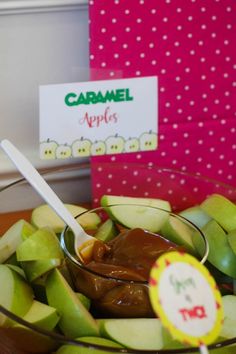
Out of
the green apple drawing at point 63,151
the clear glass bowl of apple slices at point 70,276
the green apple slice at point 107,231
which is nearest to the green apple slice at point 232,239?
the clear glass bowl of apple slices at point 70,276

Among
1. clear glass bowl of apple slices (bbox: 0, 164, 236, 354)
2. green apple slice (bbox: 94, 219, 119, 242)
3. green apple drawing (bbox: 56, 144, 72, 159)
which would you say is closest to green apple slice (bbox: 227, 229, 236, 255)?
clear glass bowl of apple slices (bbox: 0, 164, 236, 354)

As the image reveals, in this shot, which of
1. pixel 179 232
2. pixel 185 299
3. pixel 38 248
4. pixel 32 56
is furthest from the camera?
pixel 32 56

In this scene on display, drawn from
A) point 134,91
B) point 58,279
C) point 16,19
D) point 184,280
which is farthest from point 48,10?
point 184,280

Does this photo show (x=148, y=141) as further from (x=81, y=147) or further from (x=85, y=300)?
(x=85, y=300)

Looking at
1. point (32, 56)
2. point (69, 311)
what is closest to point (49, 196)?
point (69, 311)

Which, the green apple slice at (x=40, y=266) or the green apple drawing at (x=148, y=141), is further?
the green apple drawing at (x=148, y=141)

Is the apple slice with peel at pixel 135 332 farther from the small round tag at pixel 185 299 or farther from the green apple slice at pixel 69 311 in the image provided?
the small round tag at pixel 185 299
